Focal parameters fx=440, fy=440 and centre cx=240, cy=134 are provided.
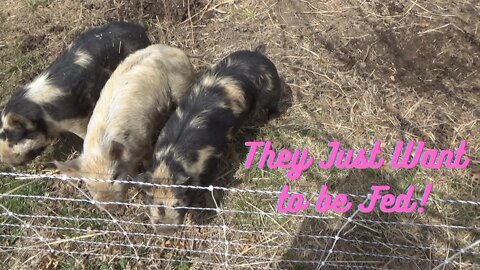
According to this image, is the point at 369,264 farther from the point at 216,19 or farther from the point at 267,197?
the point at 216,19

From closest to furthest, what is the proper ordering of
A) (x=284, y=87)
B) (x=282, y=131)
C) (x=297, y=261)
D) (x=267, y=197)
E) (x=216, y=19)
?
(x=297, y=261) < (x=267, y=197) < (x=282, y=131) < (x=284, y=87) < (x=216, y=19)

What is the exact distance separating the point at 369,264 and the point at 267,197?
1.21m

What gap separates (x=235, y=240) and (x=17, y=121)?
2.61 m

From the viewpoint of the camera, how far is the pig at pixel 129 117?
14.1 ft

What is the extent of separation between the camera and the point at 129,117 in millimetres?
4594

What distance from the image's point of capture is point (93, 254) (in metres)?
4.27

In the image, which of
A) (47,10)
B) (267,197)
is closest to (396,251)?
(267,197)

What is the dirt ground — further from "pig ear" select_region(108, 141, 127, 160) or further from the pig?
"pig ear" select_region(108, 141, 127, 160)
